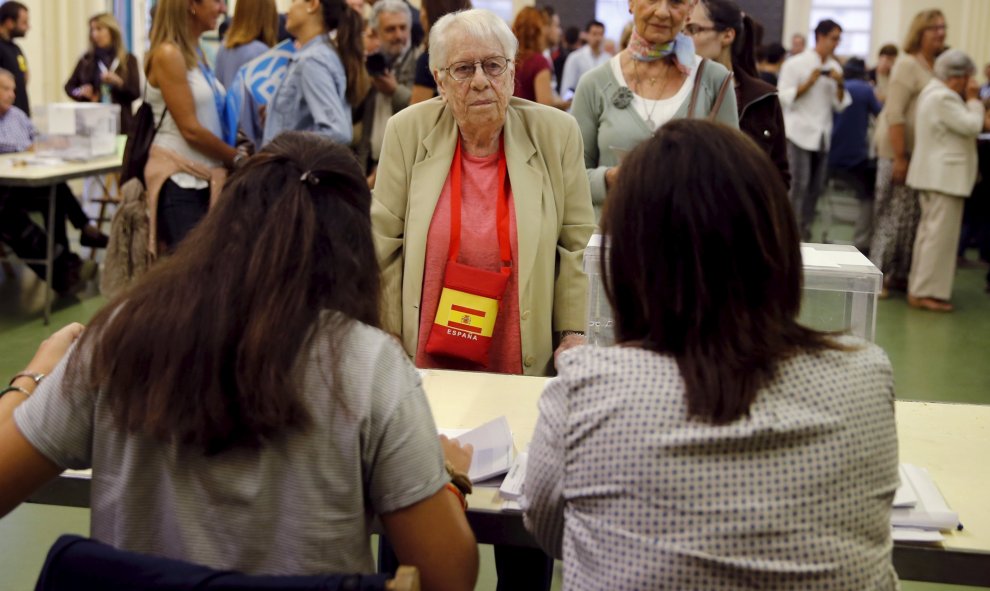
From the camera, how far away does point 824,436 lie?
1.32m

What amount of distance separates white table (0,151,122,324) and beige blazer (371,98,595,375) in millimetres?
3776

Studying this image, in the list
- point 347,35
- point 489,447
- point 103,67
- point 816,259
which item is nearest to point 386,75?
point 347,35

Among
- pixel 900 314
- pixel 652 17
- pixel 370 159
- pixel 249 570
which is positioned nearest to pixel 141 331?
pixel 249 570

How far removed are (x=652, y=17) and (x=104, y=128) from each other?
4788 millimetres

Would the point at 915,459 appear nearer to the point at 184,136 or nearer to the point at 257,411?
the point at 257,411

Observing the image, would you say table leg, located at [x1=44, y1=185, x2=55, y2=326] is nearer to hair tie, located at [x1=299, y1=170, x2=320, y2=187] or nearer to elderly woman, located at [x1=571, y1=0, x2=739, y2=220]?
elderly woman, located at [x1=571, y1=0, x2=739, y2=220]

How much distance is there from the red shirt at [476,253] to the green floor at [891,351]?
774mm

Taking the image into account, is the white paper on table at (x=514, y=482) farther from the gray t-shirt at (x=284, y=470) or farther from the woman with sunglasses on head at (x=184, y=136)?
the woman with sunglasses on head at (x=184, y=136)

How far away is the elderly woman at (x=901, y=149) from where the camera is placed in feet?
22.0

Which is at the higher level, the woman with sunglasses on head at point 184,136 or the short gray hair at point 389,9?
the short gray hair at point 389,9

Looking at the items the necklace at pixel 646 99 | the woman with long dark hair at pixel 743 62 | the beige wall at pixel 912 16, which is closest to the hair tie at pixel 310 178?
the necklace at pixel 646 99

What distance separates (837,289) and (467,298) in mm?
843

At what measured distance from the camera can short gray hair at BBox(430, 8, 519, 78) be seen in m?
2.59

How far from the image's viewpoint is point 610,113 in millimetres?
3281
